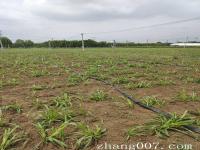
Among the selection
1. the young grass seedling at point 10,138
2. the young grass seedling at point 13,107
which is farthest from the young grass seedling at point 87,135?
the young grass seedling at point 13,107

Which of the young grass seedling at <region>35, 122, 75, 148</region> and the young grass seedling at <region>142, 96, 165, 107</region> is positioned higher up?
the young grass seedling at <region>142, 96, 165, 107</region>

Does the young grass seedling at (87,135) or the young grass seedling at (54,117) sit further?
the young grass seedling at (54,117)

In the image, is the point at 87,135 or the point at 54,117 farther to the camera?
the point at 54,117

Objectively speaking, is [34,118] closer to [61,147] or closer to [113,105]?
[61,147]

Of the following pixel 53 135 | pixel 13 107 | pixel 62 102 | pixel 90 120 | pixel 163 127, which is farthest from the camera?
pixel 62 102

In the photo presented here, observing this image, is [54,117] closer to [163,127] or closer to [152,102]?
[163,127]

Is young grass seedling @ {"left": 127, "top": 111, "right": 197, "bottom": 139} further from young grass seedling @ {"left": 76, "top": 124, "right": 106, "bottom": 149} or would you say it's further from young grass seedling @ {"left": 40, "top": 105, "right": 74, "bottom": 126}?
young grass seedling @ {"left": 40, "top": 105, "right": 74, "bottom": 126}

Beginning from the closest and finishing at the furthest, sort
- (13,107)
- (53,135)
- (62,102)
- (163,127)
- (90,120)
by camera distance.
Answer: (53,135)
(163,127)
(90,120)
(13,107)
(62,102)

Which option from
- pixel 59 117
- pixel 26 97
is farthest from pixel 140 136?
pixel 26 97

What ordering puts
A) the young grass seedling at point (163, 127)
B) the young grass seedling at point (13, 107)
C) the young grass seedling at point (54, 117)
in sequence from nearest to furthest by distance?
the young grass seedling at point (163, 127) < the young grass seedling at point (54, 117) < the young grass seedling at point (13, 107)

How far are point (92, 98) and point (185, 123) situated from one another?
5.02 ft

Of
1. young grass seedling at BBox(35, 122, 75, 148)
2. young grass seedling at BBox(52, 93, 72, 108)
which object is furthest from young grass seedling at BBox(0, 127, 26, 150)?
young grass seedling at BBox(52, 93, 72, 108)

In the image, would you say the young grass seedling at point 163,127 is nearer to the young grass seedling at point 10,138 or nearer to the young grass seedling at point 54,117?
the young grass seedling at point 54,117

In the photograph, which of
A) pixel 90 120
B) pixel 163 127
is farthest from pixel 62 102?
pixel 163 127
